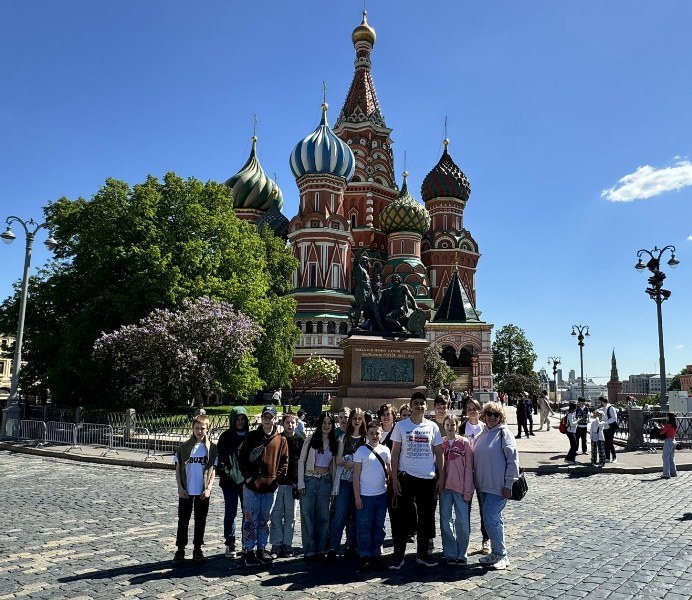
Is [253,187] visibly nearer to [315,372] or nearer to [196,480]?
[315,372]

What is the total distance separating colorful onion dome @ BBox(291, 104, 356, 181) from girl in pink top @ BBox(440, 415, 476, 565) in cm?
5012

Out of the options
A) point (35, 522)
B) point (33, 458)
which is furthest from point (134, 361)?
point (35, 522)

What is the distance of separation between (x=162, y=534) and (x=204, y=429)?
2022mm

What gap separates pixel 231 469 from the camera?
664 cm

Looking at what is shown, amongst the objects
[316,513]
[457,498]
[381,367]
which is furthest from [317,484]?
[381,367]

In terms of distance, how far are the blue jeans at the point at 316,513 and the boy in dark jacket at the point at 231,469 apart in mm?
787

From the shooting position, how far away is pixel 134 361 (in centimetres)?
2125

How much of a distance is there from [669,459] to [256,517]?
35.2 ft

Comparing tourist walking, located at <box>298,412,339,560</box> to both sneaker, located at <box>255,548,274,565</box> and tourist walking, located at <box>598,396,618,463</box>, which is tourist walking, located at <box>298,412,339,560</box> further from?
tourist walking, located at <box>598,396,618,463</box>

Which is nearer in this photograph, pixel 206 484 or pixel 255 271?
pixel 206 484

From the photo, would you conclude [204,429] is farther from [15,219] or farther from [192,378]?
[15,219]

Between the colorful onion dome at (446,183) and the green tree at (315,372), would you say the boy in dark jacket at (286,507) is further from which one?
the colorful onion dome at (446,183)

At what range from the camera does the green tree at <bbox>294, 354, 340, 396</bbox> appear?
43531 millimetres

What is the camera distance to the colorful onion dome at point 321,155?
5450 cm
